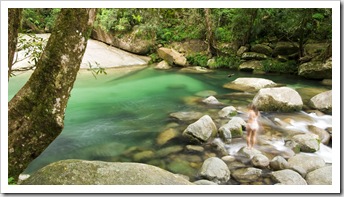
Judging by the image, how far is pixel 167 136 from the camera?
5.91 meters

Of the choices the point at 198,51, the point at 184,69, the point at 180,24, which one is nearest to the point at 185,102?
the point at 184,69

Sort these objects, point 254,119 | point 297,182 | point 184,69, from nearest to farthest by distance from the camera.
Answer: point 297,182 < point 254,119 < point 184,69

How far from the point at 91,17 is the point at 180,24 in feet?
48.5

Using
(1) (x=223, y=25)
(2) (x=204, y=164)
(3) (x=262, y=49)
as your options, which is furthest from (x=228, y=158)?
(1) (x=223, y=25)

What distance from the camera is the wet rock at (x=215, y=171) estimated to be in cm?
425

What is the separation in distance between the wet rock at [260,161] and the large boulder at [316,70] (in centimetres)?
670

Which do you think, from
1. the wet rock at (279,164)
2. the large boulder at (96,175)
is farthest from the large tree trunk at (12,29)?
the wet rock at (279,164)

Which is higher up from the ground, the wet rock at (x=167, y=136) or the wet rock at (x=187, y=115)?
the wet rock at (x=187, y=115)

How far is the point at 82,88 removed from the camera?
10273mm

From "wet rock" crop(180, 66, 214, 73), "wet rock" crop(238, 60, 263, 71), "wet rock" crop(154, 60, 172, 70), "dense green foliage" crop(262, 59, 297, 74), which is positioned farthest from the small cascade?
"wet rock" crop(154, 60, 172, 70)

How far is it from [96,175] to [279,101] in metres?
5.39

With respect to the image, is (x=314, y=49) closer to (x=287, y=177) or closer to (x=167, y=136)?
(x=167, y=136)

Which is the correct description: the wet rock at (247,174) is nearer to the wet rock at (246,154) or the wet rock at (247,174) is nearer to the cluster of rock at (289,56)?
the wet rock at (246,154)

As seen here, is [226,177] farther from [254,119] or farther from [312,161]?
[254,119]
